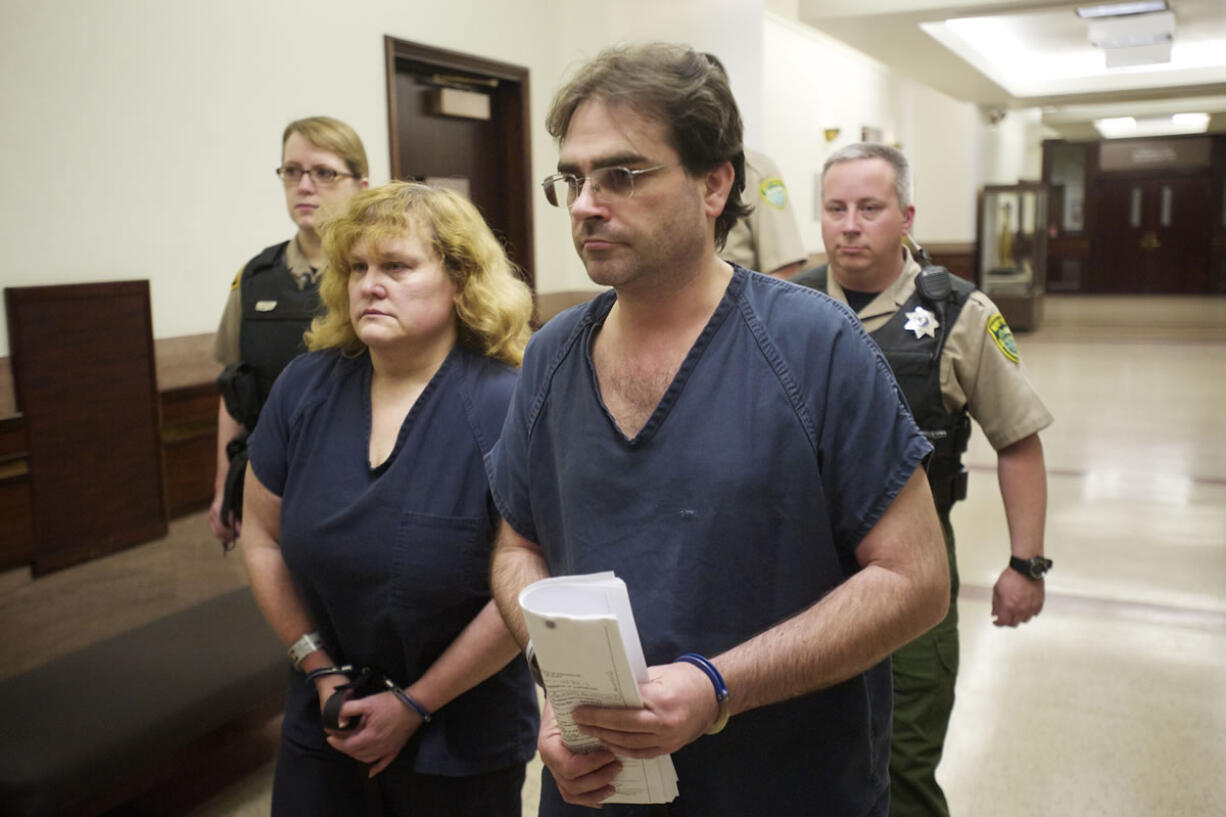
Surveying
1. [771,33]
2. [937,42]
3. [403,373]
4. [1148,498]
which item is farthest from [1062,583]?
[937,42]

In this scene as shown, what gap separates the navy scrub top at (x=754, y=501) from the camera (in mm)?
1294

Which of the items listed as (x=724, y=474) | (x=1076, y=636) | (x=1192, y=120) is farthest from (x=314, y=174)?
(x=1192, y=120)

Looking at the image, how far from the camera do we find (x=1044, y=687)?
3.62m

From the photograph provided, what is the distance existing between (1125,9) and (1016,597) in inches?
333

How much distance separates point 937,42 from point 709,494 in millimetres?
8982

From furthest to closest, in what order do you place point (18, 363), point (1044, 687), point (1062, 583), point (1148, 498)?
point (1148, 498) < point (1062, 583) < point (1044, 687) < point (18, 363)

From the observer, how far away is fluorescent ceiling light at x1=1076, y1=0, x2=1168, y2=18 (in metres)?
8.93

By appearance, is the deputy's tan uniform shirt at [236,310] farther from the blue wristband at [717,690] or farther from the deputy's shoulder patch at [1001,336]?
the blue wristband at [717,690]

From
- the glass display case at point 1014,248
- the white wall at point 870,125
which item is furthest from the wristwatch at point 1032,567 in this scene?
the glass display case at point 1014,248

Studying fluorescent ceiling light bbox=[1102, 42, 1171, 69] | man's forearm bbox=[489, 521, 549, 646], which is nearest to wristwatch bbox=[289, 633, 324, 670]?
man's forearm bbox=[489, 521, 549, 646]

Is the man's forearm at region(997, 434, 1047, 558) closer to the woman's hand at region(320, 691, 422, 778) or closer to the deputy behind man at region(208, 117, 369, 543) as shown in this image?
the woman's hand at region(320, 691, 422, 778)

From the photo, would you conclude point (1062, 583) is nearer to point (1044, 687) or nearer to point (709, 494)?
point (1044, 687)

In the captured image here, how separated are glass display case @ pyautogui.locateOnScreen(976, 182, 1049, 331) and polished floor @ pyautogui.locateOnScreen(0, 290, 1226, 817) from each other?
25.4 feet

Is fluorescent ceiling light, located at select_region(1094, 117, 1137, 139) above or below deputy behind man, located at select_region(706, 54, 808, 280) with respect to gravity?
above
